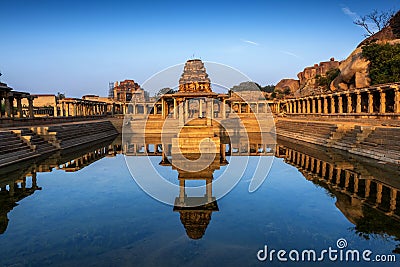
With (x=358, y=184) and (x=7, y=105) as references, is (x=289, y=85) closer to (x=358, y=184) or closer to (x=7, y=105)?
(x=7, y=105)

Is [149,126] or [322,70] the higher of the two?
[322,70]

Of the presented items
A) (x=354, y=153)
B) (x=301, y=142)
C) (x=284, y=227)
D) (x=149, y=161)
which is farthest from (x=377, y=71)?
(x=284, y=227)

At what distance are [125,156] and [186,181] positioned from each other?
8.89 meters

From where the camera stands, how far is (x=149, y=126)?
1401 inches

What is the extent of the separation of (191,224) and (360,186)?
6602 mm

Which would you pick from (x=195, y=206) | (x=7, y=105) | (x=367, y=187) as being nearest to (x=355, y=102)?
(x=367, y=187)

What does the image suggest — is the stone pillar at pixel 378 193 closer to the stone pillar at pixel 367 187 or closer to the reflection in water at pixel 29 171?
the stone pillar at pixel 367 187

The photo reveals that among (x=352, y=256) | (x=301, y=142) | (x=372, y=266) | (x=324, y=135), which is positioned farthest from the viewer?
(x=301, y=142)

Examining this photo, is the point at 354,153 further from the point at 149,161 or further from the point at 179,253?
the point at 179,253

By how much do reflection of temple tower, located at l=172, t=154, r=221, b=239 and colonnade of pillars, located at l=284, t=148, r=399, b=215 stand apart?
459cm

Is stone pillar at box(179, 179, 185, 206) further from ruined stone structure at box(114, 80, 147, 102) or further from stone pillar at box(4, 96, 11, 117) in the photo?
ruined stone structure at box(114, 80, 147, 102)

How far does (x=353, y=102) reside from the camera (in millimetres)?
38562

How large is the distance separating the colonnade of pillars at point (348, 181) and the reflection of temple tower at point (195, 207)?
459 cm

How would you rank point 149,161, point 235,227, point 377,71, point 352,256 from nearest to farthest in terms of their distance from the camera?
point 352,256
point 235,227
point 149,161
point 377,71
